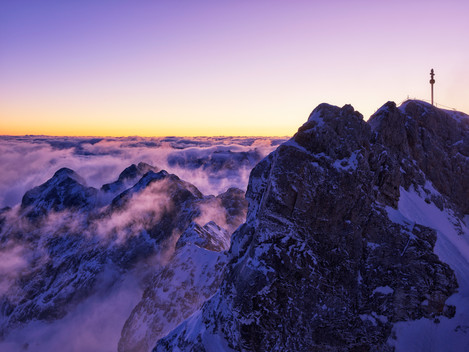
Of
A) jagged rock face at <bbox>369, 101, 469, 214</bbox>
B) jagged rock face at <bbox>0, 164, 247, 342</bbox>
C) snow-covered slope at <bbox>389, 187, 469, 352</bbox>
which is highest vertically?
jagged rock face at <bbox>369, 101, 469, 214</bbox>

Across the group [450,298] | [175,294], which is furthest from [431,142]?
[175,294]

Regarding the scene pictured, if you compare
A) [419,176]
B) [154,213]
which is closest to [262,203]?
[419,176]

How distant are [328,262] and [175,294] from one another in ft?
179

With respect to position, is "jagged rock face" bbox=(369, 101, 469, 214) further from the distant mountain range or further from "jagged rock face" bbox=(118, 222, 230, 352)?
"jagged rock face" bbox=(118, 222, 230, 352)

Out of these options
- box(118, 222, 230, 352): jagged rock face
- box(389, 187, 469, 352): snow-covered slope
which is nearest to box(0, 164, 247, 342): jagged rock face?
box(118, 222, 230, 352): jagged rock face

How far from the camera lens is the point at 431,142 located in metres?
51.0

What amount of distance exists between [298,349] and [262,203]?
1625 cm

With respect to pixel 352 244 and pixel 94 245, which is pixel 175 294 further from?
pixel 94 245

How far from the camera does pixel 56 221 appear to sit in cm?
18612

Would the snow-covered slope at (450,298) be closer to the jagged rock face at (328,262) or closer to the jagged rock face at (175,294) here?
the jagged rock face at (328,262)

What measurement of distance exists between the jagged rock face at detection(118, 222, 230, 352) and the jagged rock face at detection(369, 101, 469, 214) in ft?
155

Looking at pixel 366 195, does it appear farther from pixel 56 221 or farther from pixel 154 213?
pixel 56 221

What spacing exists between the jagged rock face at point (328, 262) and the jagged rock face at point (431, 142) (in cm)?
919

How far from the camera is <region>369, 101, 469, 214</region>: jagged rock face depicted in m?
46.1
